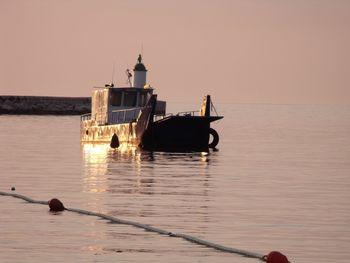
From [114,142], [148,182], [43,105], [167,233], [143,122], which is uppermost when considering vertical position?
[43,105]

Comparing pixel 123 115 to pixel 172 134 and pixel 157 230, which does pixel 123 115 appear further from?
pixel 157 230

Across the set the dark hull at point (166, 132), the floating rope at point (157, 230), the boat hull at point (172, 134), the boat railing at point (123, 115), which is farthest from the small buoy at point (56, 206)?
the boat railing at point (123, 115)

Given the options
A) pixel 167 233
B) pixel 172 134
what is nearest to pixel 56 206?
pixel 167 233

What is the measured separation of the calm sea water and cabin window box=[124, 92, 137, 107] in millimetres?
5590

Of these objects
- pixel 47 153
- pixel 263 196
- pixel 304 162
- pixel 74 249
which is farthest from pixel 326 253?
pixel 47 153

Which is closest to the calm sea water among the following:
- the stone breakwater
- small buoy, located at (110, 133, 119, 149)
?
small buoy, located at (110, 133, 119, 149)

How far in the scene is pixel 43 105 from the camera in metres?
187

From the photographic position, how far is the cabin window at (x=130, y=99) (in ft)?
251

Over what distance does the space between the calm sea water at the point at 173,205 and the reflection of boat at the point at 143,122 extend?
6.72ft

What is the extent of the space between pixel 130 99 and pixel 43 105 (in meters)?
112

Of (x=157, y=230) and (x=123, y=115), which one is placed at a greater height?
(x=123, y=115)


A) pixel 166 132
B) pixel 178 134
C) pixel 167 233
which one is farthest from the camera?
pixel 178 134

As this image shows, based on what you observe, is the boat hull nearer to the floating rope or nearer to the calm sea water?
the calm sea water

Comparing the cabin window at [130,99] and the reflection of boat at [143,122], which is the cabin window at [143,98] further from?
the cabin window at [130,99]
